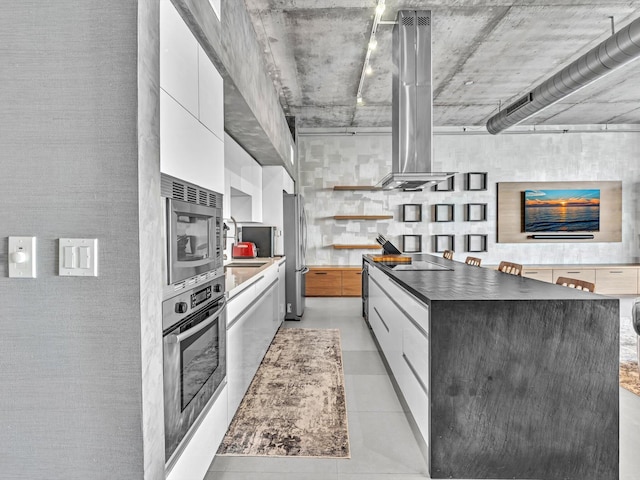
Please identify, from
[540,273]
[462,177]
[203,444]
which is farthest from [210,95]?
[540,273]

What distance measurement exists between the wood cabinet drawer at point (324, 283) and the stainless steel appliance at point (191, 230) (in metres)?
5.18

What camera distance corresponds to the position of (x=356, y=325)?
5.21 metres

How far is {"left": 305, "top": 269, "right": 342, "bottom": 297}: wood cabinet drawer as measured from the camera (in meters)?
7.27

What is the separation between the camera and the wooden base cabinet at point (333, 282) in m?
7.24

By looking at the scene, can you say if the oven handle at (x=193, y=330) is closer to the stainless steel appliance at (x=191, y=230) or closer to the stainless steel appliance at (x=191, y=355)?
the stainless steel appliance at (x=191, y=355)

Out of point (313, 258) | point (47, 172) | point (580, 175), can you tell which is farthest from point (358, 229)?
point (47, 172)

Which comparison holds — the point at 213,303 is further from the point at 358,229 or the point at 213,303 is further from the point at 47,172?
the point at 358,229

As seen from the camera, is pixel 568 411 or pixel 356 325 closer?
pixel 568 411

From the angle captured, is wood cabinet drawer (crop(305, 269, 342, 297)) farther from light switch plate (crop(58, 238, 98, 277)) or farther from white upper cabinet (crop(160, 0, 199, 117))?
light switch plate (crop(58, 238, 98, 277))

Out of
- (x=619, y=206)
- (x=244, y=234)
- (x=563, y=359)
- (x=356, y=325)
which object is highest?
(x=619, y=206)

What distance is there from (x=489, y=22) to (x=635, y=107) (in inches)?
169

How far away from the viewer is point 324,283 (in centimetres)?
729

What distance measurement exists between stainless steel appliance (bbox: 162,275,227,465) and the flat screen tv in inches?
273

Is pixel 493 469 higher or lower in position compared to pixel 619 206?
lower
